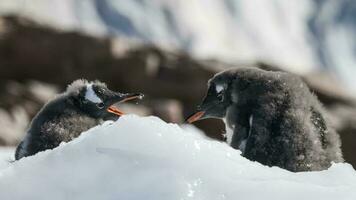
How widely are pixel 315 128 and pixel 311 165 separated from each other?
212mm

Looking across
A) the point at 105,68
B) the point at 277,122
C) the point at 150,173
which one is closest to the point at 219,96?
the point at 277,122

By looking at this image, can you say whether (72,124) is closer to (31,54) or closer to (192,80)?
(192,80)

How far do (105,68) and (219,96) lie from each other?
1053cm

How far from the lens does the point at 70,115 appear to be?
176 inches

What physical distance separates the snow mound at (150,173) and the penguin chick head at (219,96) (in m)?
1.38

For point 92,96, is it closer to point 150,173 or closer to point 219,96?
point 219,96

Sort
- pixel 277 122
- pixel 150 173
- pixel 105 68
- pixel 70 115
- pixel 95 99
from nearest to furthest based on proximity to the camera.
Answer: pixel 150 173 < pixel 277 122 < pixel 70 115 < pixel 95 99 < pixel 105 68

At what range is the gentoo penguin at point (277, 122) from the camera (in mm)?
3836

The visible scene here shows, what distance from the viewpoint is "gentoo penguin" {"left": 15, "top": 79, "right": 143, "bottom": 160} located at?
169 inches

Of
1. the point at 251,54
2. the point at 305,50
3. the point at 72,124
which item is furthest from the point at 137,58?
the point at 305,50

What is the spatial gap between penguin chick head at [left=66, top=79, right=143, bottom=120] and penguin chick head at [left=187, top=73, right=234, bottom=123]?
353 mm

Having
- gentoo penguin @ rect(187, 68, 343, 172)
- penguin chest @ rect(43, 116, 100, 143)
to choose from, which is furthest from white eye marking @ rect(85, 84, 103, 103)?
gentoo penguin @ rect(187, 68, 343, 172)

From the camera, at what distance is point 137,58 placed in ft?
48.9

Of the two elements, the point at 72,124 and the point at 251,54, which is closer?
the point at 72,124
